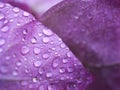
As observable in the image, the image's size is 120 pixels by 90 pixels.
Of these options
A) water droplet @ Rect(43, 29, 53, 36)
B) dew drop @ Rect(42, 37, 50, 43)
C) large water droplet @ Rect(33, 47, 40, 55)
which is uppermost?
water droplet @ Rect(43, 29, 53, 36)

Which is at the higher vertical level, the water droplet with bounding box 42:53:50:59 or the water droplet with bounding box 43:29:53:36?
the water droplet with bounding box 43:29:53:36

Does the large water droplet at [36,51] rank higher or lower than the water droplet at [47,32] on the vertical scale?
lower

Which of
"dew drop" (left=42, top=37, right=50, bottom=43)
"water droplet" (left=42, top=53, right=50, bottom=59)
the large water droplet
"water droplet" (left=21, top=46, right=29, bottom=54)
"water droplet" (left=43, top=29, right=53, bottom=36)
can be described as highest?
"water droplet" (left=43, top=29, right=53, bottom=36)

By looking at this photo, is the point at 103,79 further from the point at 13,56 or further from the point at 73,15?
the point at 13,56

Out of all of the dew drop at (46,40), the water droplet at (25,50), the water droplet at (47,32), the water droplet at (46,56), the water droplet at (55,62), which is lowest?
the water droplet at (55,62)

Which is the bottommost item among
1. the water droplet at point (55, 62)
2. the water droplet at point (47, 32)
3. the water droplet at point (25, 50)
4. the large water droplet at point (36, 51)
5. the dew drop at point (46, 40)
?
Result: the water droplet at point (55, 62)

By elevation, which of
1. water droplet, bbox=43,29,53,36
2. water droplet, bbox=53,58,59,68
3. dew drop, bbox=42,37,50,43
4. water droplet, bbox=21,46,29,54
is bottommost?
water droplet, bbox=53,58,59,68

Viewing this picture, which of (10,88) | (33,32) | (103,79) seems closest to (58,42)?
(33,32)

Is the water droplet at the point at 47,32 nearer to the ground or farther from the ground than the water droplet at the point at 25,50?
farther from the ground

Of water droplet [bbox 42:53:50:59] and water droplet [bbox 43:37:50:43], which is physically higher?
water droplet [bbox 43:37:50:43]
